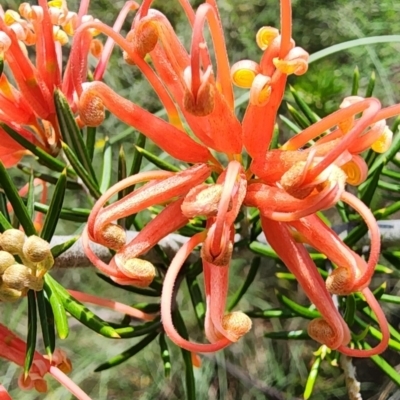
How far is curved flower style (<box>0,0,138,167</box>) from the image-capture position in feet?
1.71

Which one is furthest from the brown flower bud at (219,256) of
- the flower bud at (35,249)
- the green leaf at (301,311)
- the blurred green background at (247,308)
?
the blurred green background at (247,308)

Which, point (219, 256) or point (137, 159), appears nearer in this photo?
point (219, 256)

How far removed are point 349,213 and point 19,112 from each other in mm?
332

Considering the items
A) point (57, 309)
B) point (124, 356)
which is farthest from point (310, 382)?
point (57, 309)

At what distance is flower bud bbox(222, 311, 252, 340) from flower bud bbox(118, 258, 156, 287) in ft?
0.19

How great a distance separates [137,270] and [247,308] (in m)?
1.16

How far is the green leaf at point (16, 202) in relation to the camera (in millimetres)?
427

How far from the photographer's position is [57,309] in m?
0.43

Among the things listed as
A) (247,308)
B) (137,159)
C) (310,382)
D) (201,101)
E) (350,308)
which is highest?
(201,101)

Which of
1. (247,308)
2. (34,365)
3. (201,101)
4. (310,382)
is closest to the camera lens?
(201,101)

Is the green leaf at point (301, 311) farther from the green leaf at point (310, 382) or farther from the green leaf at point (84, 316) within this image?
the green leaf at point (84, 316)

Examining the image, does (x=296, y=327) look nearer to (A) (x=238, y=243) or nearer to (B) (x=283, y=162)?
(A) (x=238, y=243)

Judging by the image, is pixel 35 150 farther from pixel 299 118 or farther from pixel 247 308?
pixel 247 308

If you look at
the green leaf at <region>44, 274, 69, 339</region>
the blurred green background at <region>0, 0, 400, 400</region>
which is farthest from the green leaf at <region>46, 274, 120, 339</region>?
the blurred green background at <region>0, 0, 400, 400</region>
